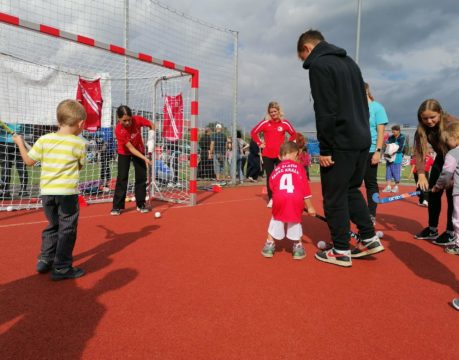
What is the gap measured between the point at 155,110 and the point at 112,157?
170 cm

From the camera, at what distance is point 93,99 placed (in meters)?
7.69

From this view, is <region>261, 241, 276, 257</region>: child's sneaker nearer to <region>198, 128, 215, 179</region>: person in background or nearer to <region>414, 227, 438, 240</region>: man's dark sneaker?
<region>414, 227, 438, 240</region>: man's dark sneaker

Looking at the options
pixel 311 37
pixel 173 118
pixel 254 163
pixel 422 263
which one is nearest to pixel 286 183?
pixel 311 37

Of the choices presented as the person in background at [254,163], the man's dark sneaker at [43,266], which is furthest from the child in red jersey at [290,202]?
the person in background at [254,163]

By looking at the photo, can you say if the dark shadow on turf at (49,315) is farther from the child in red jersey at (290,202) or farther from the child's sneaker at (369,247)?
the child's sneaker at (369,247)

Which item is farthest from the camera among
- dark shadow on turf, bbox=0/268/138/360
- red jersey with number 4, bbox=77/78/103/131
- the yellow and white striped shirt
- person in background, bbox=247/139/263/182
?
person in background, bbox=247/139/263/182

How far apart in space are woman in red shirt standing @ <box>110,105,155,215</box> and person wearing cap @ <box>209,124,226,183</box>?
17.4ft

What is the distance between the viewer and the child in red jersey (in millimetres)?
3574

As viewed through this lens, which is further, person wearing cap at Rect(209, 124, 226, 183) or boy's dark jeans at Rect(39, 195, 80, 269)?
person wearing cap at Rect(209, 124, 226, 183)

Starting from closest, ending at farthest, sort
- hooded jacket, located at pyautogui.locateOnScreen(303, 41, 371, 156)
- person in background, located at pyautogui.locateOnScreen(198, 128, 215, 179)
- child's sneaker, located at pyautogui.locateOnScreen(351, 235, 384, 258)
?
hooded jacket, located at pyautogui.locateOnScreen(303, 41, 371, 156) → child's sneaker, located at pyautogui.locateOnScreen(351, 235, 384, 258) → person in background, located at pyautogui.locateOnScreen(198, 128, 215, 179)

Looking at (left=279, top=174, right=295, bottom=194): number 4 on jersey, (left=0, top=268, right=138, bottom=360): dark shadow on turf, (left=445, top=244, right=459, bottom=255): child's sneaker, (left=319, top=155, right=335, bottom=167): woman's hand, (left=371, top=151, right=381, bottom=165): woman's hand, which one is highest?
(left=371, top=151, right=381, bottom=165): woman's hand

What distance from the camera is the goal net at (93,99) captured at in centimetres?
642

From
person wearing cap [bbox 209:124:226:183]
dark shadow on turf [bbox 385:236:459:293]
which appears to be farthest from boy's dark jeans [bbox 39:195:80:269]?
person wearing cap [bbox 209:124:226:183]

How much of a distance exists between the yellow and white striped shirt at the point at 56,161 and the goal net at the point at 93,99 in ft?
9.77
